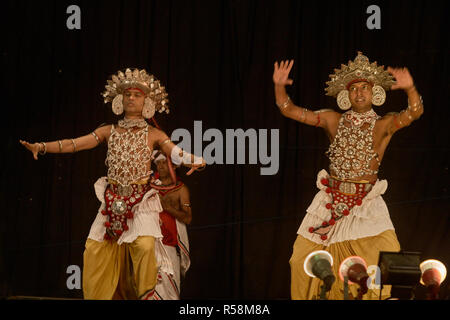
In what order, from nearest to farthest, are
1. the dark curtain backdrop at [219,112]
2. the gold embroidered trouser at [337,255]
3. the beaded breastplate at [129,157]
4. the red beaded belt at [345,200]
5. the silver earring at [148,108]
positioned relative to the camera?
the gold embroidered trouser at [337,255], the red beaded belt at [345,200], the beaded breastplate at [129,157], the silver earring at [148,108], the dark curtain backdrop at [219,112]

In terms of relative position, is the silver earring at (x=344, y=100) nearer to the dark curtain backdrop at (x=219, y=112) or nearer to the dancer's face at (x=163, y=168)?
the dark curtain backdrop at (x=219, y=112)

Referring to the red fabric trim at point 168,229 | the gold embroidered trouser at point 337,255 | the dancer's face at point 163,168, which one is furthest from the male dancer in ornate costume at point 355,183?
the dancer's face at point 163,168

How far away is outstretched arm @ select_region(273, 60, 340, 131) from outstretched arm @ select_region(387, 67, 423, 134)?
1.37ft

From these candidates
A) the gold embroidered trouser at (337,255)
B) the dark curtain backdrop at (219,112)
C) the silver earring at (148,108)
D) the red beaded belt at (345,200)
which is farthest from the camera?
the dark curtain backdrop at (219,112)

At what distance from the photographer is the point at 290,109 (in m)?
5.11

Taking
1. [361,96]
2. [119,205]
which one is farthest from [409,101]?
[119,205]

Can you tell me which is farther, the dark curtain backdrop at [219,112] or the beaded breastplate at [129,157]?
the dark curtain backdrop at [219,112]

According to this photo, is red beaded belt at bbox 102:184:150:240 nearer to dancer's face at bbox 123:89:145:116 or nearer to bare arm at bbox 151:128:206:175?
bare arm at bbox 151:128:206:175

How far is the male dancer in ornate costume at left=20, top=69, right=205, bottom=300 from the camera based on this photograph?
4.93 meters

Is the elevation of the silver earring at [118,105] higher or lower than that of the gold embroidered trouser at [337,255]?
higher

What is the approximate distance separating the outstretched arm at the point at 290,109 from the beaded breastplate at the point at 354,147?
0.43 ft

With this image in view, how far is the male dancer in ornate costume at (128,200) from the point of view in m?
4.93
